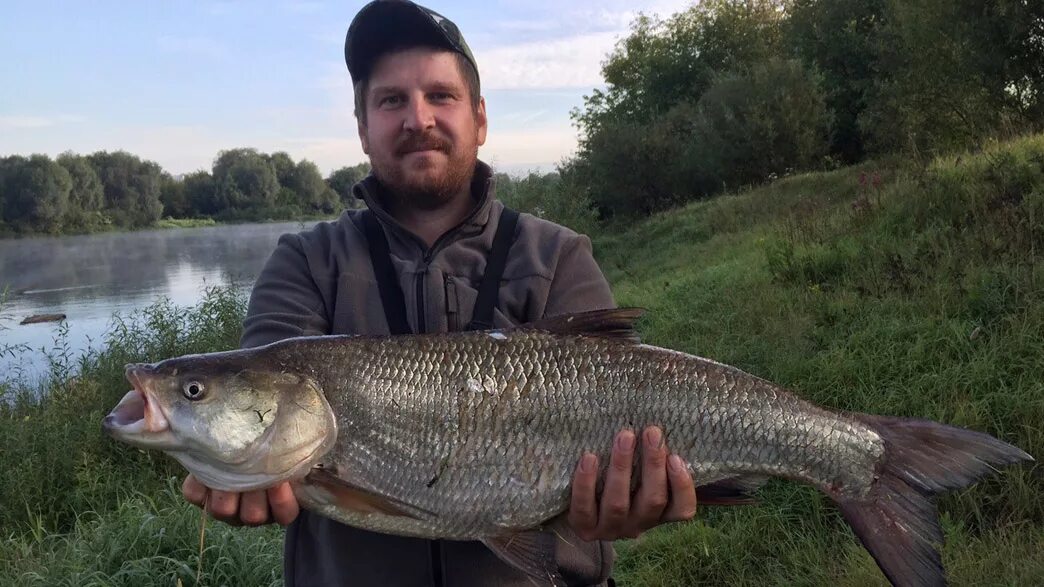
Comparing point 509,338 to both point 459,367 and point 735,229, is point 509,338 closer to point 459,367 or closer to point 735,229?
point 459,367

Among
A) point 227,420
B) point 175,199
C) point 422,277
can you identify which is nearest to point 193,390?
point 227,420

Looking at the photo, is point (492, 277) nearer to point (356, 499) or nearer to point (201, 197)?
point (356, 499)

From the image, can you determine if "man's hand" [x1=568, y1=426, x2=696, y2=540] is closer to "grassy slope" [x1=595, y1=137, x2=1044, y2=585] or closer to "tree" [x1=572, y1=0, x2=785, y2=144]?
"grassy slope" [x1=595, y1=137, x2=1044, y2=585]

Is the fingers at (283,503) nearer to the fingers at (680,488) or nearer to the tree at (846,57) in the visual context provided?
the fingers at (680,488)

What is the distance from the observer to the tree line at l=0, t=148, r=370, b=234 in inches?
1785

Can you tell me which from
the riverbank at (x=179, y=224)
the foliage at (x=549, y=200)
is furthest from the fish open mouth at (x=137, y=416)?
the riverbank at (x=179, y=224)

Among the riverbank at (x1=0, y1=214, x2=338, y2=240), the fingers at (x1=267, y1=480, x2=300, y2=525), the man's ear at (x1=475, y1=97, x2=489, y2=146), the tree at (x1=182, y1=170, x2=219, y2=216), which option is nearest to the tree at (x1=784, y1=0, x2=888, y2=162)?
the man's ear at (x1=475, y1=97, x2=489, y2=146)

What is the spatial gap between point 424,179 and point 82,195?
56474mm

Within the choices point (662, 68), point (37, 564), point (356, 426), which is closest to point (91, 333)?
point (37, 564)

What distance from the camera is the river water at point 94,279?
44.4 feet

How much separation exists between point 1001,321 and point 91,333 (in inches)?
587

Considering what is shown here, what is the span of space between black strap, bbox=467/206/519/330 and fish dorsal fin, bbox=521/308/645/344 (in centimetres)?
20

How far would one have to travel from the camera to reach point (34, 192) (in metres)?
44.8

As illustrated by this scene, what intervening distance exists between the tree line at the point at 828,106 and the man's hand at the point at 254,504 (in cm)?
1075
